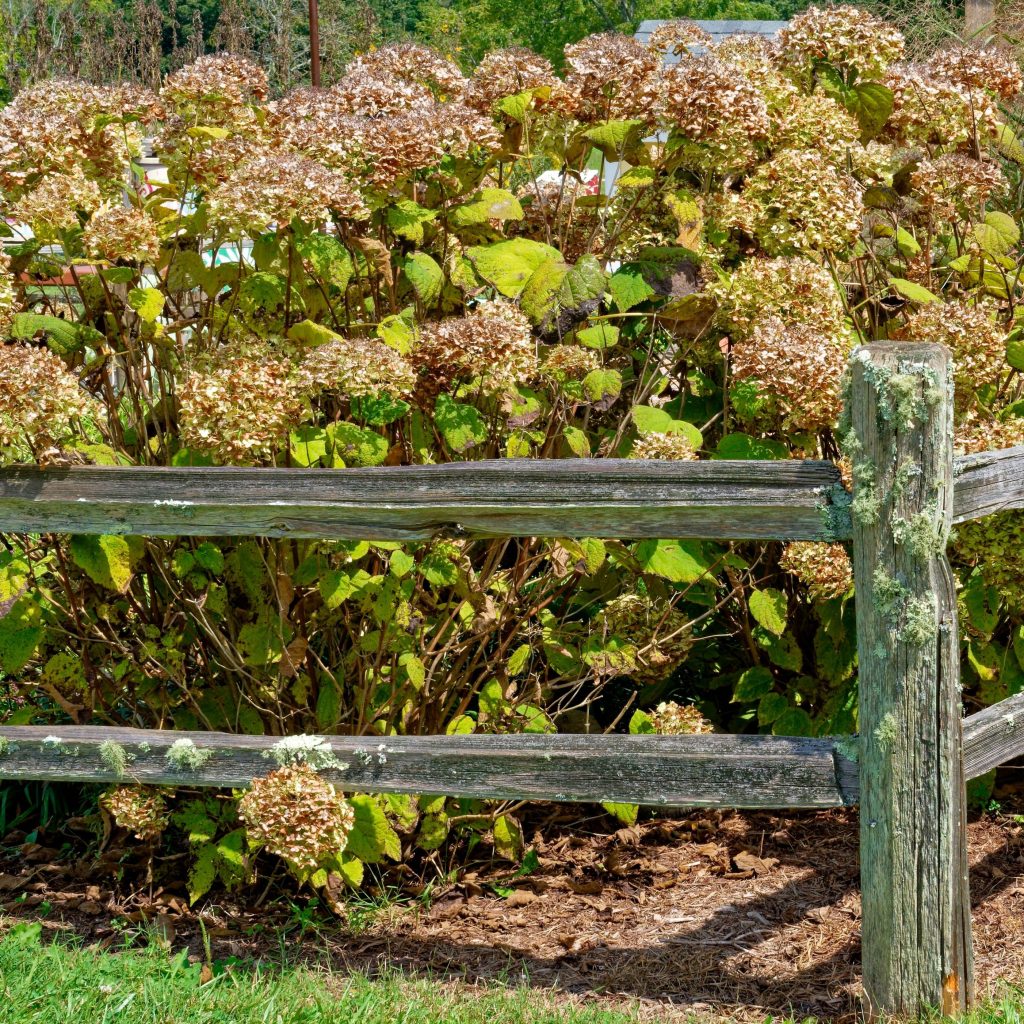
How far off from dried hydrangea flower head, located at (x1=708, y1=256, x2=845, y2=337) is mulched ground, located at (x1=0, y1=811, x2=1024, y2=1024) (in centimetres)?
144

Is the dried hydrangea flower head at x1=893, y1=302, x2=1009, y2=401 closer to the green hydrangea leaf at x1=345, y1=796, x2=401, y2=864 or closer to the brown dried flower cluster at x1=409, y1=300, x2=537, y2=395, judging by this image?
the brown dried flower cluster at x1=409, y1=300, x2=537, y2=395

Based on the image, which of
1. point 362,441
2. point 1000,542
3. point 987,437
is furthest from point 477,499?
point 1000,542

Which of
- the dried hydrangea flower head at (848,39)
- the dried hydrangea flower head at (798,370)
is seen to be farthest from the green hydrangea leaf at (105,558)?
the dried hydrangea flower head at (848,39)

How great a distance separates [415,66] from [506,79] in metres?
0.25

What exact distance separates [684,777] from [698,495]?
0.57 m

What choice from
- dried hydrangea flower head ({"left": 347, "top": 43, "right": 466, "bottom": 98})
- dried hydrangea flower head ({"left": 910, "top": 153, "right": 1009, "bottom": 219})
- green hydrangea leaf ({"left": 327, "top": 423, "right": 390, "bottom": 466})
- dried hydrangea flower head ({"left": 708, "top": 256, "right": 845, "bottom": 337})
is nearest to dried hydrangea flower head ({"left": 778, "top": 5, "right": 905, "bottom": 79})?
dried hydrangea flower head ({"left": 910, "top": 153, "right": 1009, "bottom": 219})

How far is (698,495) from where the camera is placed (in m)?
2.44

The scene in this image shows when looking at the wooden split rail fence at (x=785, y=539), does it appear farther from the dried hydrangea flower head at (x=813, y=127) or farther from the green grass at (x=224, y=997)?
the dried hydrangea flower head at (x=813, y=127)

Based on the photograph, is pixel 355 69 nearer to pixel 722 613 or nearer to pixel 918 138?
pixel 918 138

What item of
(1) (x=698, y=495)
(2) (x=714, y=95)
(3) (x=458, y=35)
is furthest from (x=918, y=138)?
(3) (x=458, y=35)

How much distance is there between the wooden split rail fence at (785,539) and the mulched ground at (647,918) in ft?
1.38

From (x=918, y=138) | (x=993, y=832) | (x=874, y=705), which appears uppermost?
(x=918, y=138)

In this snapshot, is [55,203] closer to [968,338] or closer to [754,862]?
[968,338]

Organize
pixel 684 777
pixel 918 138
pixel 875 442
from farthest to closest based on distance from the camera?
pixel 918 138
pixel 684 777
pixel 875 442
